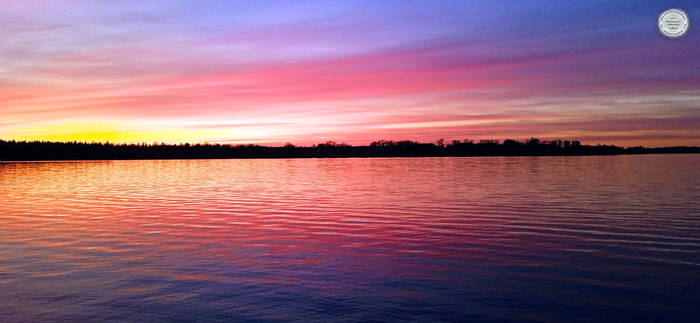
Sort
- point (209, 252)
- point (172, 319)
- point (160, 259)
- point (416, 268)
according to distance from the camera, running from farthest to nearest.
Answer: point (209, 252) → point (160, 259) → point (416, 268) → point (172, 319)

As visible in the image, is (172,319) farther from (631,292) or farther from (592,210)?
(592,210)

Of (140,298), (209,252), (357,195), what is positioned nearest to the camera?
(140,298)

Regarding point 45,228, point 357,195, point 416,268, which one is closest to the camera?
point 416,268

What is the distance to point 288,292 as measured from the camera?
43.2ft

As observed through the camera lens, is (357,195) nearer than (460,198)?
No

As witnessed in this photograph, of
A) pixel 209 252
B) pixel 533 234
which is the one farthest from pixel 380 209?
pixel 209 252

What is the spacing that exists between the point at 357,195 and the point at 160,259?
26392 mm

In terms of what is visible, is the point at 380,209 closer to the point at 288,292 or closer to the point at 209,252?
the point at 209,252

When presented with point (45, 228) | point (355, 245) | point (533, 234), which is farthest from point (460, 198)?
point (45, 228)

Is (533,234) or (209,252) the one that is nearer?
(209,252)

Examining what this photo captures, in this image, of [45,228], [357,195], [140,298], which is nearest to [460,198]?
[357,195]

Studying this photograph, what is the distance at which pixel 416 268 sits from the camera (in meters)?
A: 15.7

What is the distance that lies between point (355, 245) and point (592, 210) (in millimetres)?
17795

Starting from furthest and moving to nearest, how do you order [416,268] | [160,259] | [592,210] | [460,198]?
[460,198], [592,210], [160,259], [416,268]
